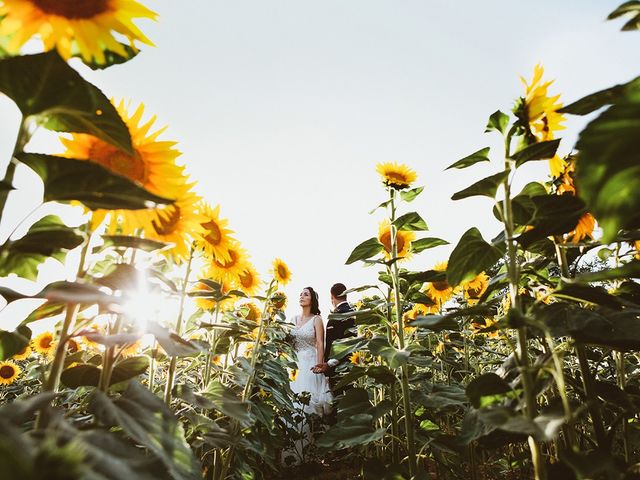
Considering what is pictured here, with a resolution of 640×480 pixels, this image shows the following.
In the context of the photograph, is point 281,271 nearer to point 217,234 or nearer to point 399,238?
point 399,238

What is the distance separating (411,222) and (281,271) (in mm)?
2067

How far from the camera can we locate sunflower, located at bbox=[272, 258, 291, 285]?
3968 millimetres

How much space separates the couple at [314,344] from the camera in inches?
239

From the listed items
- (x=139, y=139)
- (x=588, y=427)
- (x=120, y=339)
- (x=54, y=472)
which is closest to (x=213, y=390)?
(x=120, y=339)

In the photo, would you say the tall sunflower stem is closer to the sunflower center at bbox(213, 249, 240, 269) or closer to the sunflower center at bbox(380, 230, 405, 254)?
the sunflower center at bbox(213, 249, 240, 269)

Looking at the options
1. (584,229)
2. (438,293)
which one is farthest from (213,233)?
(438,293)

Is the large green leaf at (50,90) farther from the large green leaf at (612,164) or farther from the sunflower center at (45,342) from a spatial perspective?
the sunflower center at (45,342)

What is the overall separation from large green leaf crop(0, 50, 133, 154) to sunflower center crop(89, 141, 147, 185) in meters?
0.34

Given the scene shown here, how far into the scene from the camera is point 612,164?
58 centimetres

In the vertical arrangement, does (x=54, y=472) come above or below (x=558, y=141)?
below

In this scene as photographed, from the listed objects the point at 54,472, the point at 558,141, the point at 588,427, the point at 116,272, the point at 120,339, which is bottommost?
the point at 588,427

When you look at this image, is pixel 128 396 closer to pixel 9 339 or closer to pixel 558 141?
pixel 9 339

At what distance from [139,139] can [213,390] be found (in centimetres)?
94

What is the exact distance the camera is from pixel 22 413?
1.80ft
